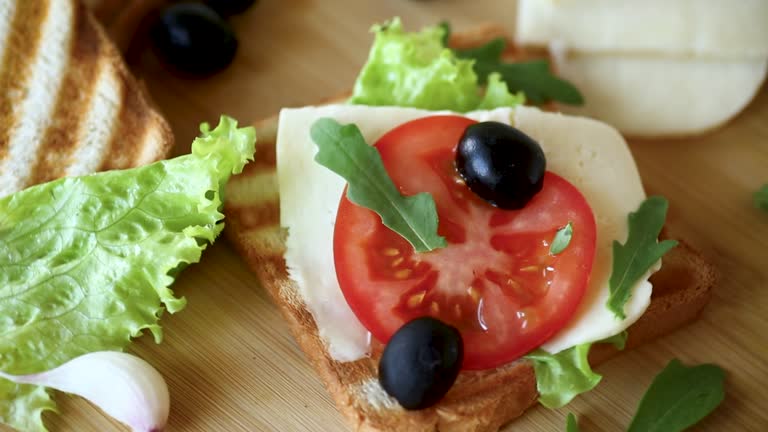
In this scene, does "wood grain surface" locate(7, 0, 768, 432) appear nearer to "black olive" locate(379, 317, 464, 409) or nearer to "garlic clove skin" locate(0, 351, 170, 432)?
"garlic clove skin" locate(0, 351, 170, 432)

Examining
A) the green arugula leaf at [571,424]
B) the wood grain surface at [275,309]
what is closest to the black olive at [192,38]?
the wood grain surface at [275,309]

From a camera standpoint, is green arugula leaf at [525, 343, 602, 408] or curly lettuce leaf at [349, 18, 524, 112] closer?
green arugula leaf at [525, 343, 602, 408]

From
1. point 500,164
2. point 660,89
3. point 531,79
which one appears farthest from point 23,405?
point 660,89

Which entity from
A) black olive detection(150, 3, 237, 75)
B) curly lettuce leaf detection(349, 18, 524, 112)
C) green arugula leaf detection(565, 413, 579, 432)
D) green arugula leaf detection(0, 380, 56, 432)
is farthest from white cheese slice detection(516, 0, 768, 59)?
green arugula leaf detection(0, 380, 56, 432)

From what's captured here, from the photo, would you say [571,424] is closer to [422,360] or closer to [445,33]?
[422,360]

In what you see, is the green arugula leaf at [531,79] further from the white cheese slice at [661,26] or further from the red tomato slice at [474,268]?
the red tomato slice at [474,268]

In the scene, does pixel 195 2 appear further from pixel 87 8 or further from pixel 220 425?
pixel 220 425

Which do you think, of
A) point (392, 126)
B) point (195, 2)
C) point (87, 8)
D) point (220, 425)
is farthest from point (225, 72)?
point (220, 425)
